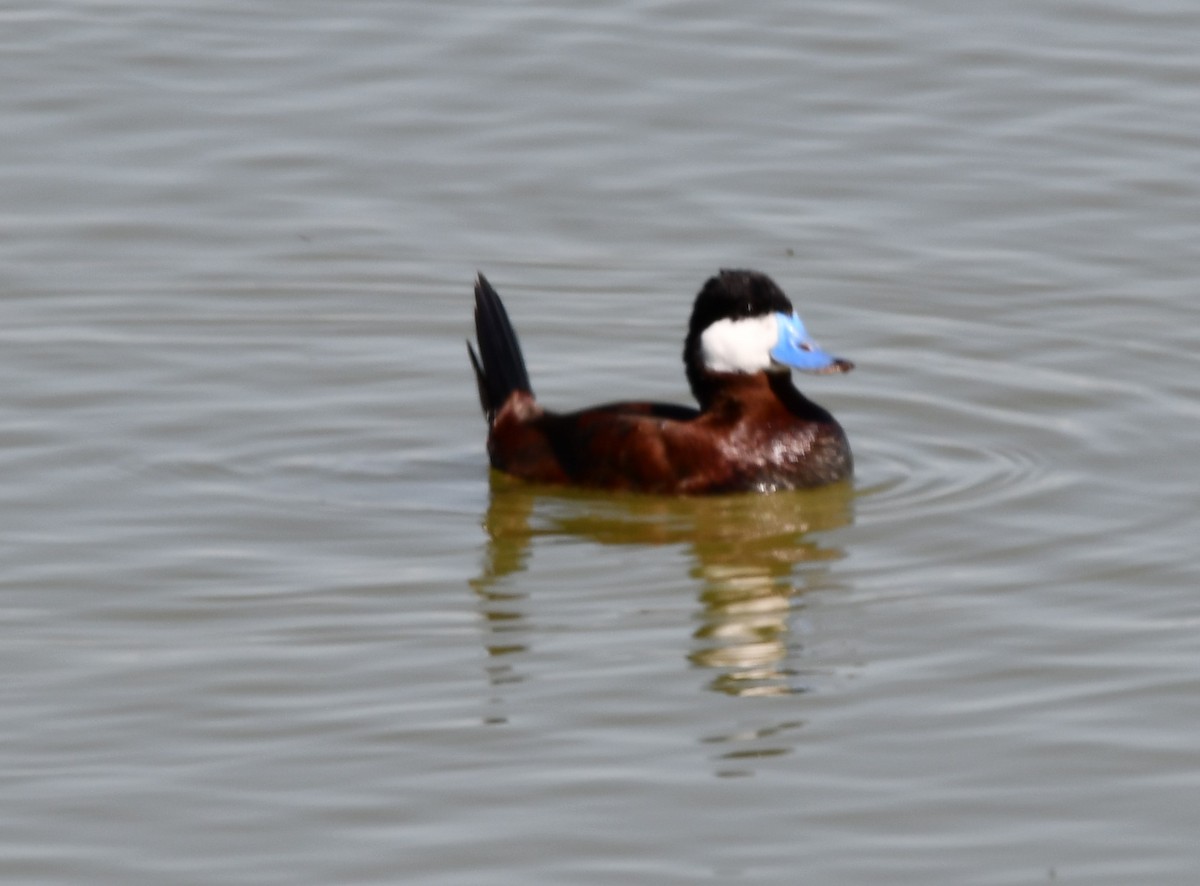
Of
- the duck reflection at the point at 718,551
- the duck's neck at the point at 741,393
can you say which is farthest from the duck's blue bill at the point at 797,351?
the duck reflection at the point at 718,551

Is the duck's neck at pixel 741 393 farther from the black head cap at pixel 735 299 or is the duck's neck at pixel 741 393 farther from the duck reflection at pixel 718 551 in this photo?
the duck reflection at pixel 718 551

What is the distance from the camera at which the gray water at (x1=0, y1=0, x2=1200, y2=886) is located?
240 inches

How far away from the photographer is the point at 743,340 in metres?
9.07

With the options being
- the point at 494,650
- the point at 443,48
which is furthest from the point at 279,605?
the point at 443,48

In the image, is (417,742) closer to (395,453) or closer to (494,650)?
(494,650)

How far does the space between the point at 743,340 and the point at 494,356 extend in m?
1.04

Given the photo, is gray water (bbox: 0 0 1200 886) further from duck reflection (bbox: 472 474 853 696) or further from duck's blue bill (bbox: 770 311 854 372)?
duck's blue bill (bbox: 770 311 854 372)

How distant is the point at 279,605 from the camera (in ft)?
25.2

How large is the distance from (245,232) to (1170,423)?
4.34 meters

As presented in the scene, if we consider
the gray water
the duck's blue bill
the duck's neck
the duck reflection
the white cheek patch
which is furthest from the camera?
the duck's neck

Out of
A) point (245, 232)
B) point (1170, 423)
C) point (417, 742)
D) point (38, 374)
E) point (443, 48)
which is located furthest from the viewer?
point (443, 48)

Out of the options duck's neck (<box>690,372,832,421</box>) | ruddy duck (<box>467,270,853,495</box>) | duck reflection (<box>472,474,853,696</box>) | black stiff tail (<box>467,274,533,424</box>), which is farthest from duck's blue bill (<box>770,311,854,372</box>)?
black stiff tail (<box>467,274,533,424</box>)

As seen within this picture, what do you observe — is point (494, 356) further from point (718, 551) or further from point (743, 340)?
point (718, 551)

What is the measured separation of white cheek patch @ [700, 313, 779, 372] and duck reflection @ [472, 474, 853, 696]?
0.47 m
